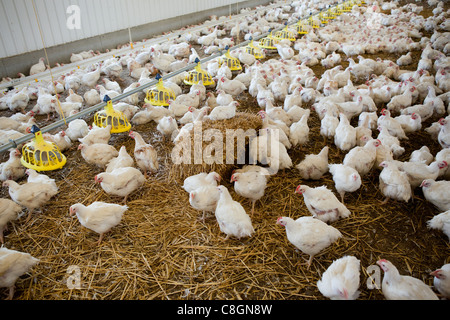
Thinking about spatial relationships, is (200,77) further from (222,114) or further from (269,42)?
(269,42)

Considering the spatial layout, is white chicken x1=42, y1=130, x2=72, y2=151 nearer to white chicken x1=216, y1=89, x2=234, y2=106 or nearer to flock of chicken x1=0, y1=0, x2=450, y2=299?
flock of chicken x1=0, y1=0, x2=450, y2=299

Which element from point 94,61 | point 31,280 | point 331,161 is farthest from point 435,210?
point 94,61

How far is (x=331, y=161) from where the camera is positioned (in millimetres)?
4426

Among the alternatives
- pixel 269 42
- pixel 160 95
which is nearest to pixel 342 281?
pixel 160 95

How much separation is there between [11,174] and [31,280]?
196 centimetres

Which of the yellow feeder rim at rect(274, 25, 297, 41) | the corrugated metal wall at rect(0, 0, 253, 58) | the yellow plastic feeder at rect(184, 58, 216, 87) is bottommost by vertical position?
the yellow plastic feeder at rect(184, 58, 216, 87)

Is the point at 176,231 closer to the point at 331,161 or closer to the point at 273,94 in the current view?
the point at 331,161

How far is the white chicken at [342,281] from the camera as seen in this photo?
2.37m

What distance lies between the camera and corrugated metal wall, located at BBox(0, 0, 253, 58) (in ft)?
20.6

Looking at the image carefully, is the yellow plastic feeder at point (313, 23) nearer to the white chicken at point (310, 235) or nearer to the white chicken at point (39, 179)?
the white chicken at point (310, 235)

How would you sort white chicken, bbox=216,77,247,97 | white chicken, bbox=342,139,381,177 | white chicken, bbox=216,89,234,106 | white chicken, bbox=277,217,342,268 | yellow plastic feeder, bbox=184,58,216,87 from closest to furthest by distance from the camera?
white chicken, bbox=277,217,342,268 < white chicken, bbox=342,139,381,177 < white chicken, bbox=216,89,234,106 < white chicken, bbox=216,77,247,97 < yellow plastic feeder, bbox=184,58,216,87

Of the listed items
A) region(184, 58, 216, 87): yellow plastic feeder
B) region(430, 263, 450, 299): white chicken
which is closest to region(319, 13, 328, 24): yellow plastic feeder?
region(184, 58, 216, 87): yellow plastic feeder

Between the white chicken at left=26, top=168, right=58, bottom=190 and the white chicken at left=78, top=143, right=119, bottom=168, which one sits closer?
the white chicken at left=26, top=168, right=58, bottom=190

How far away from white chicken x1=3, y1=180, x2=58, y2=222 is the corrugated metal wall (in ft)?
15.8
